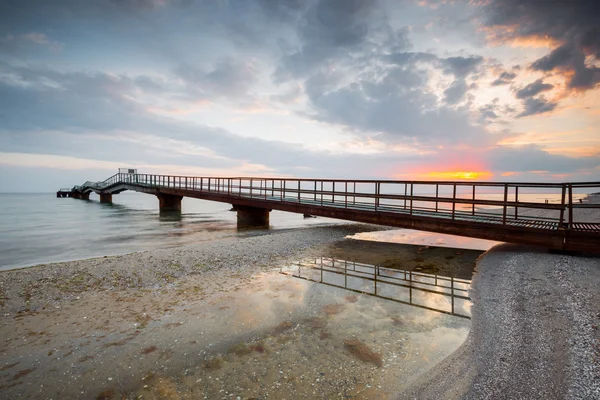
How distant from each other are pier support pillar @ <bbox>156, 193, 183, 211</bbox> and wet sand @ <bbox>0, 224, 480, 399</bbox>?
28.4 metres

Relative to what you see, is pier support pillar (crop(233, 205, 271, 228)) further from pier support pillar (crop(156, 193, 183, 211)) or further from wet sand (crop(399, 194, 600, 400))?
pier support pillar (crop(156, 193, 183, 211))

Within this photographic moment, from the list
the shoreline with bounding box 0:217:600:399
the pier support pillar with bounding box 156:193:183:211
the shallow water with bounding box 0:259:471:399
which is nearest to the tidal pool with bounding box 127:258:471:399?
the shallow water with bounding box 0:259:471:399

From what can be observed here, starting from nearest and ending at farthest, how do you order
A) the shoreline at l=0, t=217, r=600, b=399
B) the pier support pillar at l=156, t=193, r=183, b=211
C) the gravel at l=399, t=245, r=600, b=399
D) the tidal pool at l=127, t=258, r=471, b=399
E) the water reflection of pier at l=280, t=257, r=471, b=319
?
the gravel at l=399, t=245, r=600, b=399, the shoreline at l=0, t=217, r=600, b=399, the tidal pool at l=127, t=258, r=471, b=399, the water reflection of pier at l=280, t=257, r=471, b=319, the pier support pillar at l=156, t=193, r=183, b=211

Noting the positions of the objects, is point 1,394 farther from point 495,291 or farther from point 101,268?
point 495,291

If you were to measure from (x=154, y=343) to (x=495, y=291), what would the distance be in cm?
723

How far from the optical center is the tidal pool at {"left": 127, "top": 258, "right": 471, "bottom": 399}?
3.54m

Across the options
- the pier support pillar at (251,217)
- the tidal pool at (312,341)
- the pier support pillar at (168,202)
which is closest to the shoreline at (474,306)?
the tidal pool at (312,341)

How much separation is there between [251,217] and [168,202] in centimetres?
1960

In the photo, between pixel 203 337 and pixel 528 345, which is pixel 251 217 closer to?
pixel 203 337

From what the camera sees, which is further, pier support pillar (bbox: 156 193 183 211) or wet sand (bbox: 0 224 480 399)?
pier support pillar (bbox: 156 193 183 211)

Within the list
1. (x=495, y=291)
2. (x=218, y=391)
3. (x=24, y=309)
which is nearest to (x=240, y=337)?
(x=218, y=391)

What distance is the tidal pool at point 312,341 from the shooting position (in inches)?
140

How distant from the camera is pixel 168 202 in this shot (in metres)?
35.8

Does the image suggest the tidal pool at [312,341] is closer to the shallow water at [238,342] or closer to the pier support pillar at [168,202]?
the shallow water at [238,342]
